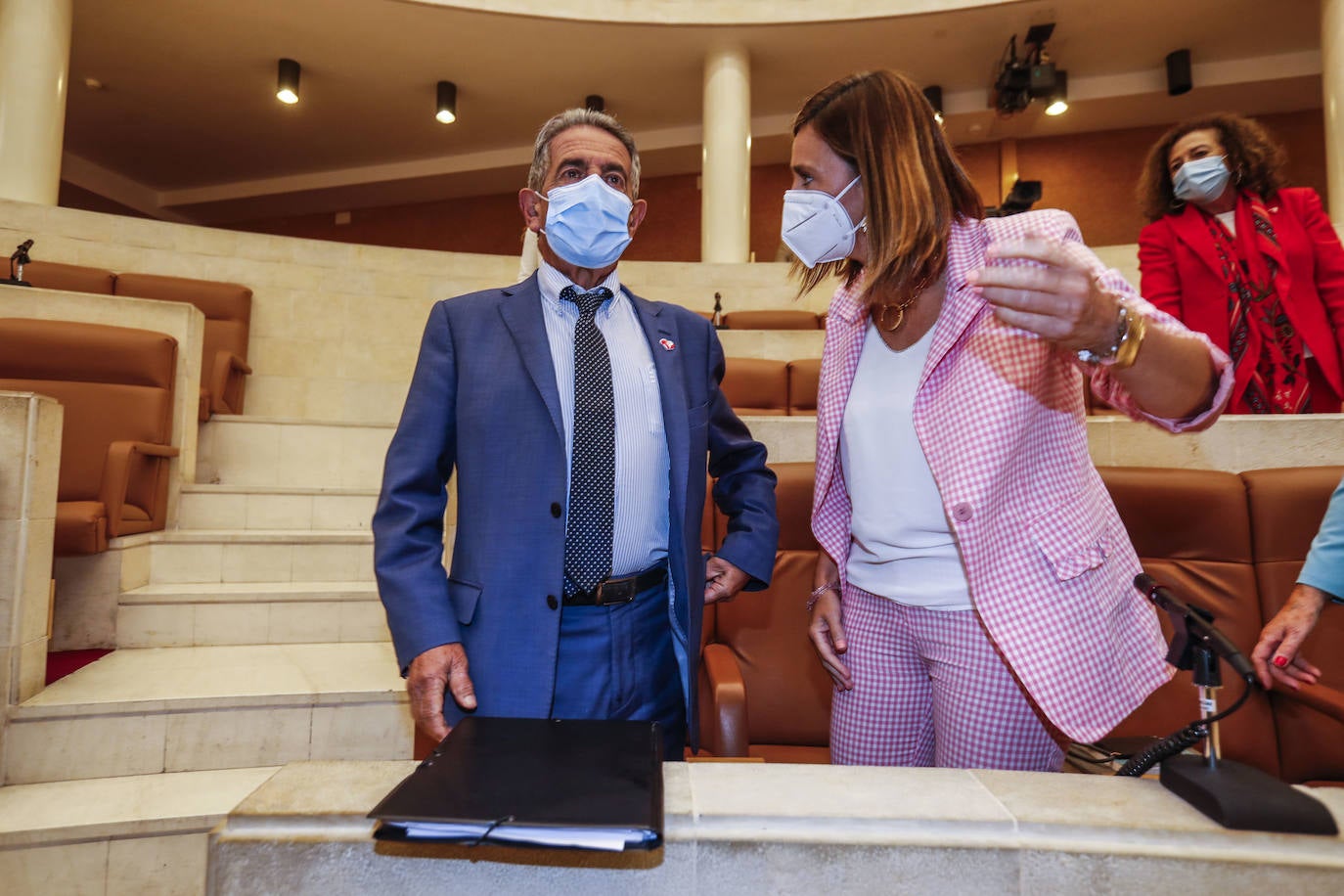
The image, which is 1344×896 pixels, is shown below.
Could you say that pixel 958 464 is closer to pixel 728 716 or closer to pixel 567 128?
pixel 728 716

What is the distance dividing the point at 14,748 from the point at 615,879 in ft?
7.43

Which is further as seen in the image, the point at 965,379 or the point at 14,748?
the point at 14,748

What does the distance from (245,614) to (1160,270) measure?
10.9ft

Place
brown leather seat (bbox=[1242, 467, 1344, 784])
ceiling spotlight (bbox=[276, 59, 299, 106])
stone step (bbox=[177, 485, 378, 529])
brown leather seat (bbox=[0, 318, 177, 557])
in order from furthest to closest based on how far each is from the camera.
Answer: ceiling spotlight (bbox=[276, 59, 299, 106]) → stone step (bbox=[177, 485, 378, 529]) → brown leather seat (bbox=[0, 318, 177, 557]) → brown leather seat (bbox=[1242, 467, 1344, 784])

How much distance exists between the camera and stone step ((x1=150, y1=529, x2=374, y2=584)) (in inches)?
110

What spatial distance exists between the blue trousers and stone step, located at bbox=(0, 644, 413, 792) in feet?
4.27

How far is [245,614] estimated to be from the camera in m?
2.62

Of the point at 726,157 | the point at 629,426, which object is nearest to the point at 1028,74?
the point at 726,157

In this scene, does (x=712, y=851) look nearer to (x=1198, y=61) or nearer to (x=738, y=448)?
(x=738, y=448)

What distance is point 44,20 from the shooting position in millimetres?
5492

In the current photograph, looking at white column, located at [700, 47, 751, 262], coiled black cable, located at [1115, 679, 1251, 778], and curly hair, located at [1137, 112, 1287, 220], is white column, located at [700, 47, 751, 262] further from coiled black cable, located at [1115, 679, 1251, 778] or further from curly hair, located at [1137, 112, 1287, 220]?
coiled black cable, located at [1115, 679, 1251, 778]

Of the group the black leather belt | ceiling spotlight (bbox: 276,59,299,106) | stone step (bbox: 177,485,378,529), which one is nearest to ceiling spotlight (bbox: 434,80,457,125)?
ceiling spotlight (bbox: 276,59,299,106)

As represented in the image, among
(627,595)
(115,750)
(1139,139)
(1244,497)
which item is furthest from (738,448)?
(1139,139)

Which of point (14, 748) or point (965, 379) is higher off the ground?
point (965, 379)
